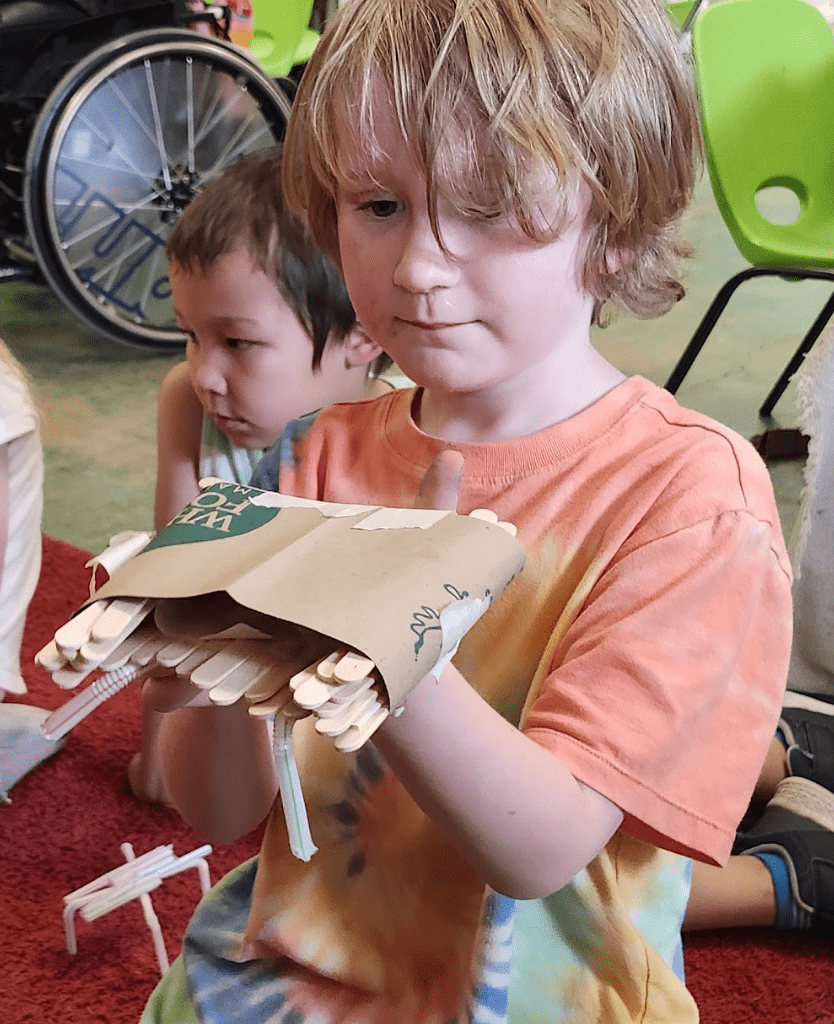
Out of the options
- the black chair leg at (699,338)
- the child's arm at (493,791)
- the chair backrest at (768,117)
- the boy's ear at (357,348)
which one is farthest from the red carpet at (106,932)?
the chair backrest at (768,117)

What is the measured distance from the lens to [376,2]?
1.85ft

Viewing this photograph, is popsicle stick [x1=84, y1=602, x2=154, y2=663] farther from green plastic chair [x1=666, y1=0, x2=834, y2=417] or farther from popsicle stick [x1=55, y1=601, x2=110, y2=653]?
green plastic chair [x1=666, y1=0, x2=834, y2=417]

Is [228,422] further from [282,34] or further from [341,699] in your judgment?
[282,34]

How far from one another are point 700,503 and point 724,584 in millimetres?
42

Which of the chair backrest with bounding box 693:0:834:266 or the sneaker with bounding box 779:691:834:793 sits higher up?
the chair backrest with bounding box 693:0:834:266

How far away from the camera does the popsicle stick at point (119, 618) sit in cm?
41

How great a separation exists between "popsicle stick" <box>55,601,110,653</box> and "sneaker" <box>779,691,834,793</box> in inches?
39.5

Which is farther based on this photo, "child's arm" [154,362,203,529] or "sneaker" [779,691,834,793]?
"sneaker" [779,691,834,793]

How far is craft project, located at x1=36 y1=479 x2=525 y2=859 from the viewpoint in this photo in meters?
0.40

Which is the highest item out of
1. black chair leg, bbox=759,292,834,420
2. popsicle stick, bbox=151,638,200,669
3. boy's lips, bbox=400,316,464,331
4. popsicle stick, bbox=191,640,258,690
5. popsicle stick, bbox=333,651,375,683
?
boy's lips, bbox=400,316,464,331

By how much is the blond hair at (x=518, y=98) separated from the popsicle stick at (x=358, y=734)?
0.25 meters

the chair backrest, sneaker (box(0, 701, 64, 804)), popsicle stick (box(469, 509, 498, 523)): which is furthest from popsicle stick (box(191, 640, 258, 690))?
the chair backrest

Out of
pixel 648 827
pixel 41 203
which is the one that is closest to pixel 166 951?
pixel 648 827

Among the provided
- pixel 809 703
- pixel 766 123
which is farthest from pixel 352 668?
pixel 766 123
